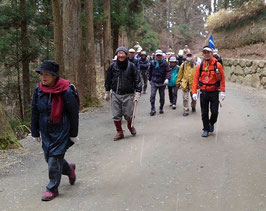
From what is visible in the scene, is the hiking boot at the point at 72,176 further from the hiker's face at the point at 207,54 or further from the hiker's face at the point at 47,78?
the hiker's face at the point at 207,54

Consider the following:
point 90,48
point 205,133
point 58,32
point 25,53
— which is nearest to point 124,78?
point 205,133

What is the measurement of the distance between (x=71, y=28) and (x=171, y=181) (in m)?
7.67

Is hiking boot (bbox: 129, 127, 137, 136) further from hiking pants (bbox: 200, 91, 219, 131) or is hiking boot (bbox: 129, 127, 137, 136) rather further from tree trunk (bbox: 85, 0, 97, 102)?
tree trunk (bbox: 85, 0, 97, 102)

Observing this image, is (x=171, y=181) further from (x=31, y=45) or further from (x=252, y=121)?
(x=31, y=45)

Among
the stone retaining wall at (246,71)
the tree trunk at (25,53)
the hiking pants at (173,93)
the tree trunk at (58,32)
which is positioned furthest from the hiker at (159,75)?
the stone retaining wall at (246,71)

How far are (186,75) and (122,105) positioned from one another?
3.63m

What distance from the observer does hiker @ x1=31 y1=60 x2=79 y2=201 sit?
442cm

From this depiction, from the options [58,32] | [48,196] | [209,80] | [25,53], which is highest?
[58,32]

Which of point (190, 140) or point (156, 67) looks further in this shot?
point (156, 67)

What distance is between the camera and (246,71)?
742 inches

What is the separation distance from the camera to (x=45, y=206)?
14.6ft

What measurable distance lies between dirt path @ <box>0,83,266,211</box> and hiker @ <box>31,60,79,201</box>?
1.62 ft

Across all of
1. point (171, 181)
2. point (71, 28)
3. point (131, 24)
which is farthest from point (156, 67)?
point (131, 24)

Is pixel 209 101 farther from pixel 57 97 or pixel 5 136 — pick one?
pixel 5 136
